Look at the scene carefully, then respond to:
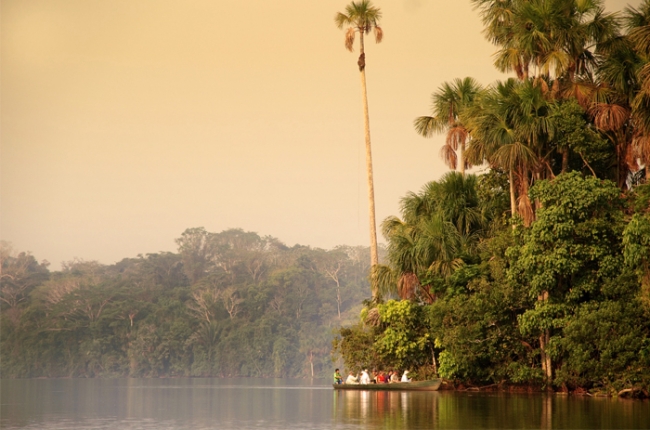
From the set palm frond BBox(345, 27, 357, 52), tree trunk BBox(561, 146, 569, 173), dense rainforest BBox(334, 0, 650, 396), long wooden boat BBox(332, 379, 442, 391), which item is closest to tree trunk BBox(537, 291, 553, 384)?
dense rainforest BBox(334, 0, 650, 396)

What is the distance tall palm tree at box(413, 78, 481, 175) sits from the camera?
3731cm

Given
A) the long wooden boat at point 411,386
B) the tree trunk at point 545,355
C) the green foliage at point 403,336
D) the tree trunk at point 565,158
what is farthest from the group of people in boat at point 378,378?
the tree trunk at point 565,158

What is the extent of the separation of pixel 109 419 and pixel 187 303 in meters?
66.7

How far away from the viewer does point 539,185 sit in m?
27.0

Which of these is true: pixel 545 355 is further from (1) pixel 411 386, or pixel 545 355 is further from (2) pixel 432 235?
(2) pixel 432 235

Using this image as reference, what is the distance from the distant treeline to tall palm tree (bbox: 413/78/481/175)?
4672cm

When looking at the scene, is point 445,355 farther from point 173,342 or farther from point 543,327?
point 173,342

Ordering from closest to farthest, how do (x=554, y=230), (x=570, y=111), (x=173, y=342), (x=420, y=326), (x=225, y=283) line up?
(x=554, y=230) → (x=570, y=111) → (x=420, y=326) → (x=173, y=342) → (x=225, y=283)

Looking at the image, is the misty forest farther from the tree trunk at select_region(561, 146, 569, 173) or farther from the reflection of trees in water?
the reflection of trees in water

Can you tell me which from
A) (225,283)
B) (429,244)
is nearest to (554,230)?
(429,244)

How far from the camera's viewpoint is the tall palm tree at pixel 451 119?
37.3m

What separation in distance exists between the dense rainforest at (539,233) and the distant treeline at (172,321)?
48.2 meters

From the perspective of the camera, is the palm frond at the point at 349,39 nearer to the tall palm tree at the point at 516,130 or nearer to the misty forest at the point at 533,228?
the misty forest at the point at 533,228

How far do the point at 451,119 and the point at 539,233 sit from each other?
41.1 ft
